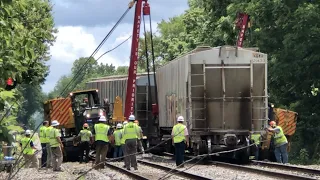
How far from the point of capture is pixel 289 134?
26.9m

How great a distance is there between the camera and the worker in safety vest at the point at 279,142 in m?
22.1

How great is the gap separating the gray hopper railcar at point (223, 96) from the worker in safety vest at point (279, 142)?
40 centimetres

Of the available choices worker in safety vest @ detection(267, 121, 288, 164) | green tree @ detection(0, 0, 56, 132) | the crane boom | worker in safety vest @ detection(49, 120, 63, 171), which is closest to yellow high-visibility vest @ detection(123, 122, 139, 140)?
worker in safety vest @ detection(49, 120, 63, 171)

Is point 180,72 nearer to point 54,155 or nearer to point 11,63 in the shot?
point 54,155

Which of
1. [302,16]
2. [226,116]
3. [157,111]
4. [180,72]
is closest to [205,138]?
[226,116]

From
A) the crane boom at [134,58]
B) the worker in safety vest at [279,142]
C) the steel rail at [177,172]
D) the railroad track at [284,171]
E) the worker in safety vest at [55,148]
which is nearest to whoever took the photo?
the steel rail at [177,172]

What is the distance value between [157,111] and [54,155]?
8.19m

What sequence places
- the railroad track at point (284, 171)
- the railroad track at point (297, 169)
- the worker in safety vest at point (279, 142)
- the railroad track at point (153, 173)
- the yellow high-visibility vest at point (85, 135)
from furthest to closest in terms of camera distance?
the yellow high-visibility vest at point (85, 135) < the worker in safety vest at point (279, 142) < the railroad track at point (297, 169) < the railroad track at point (153, 173) < the railroad track at point (284, 171)

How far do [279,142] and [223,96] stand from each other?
2.52 meters

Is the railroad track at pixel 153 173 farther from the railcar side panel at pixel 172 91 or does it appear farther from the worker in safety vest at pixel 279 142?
the worker in safety vest at pixel 279 142

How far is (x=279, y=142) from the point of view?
22297mm

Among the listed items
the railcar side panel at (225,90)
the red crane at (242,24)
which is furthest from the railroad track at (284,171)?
the red crane at (242,24)

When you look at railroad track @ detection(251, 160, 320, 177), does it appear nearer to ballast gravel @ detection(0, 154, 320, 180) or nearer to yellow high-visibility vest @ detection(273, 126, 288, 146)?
ballast gravel @ detection(0, 154, 320, 180)

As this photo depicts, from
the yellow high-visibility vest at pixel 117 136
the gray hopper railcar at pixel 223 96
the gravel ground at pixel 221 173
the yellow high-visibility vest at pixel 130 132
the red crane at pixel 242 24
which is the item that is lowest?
the gravel ground at pixel 221 173
